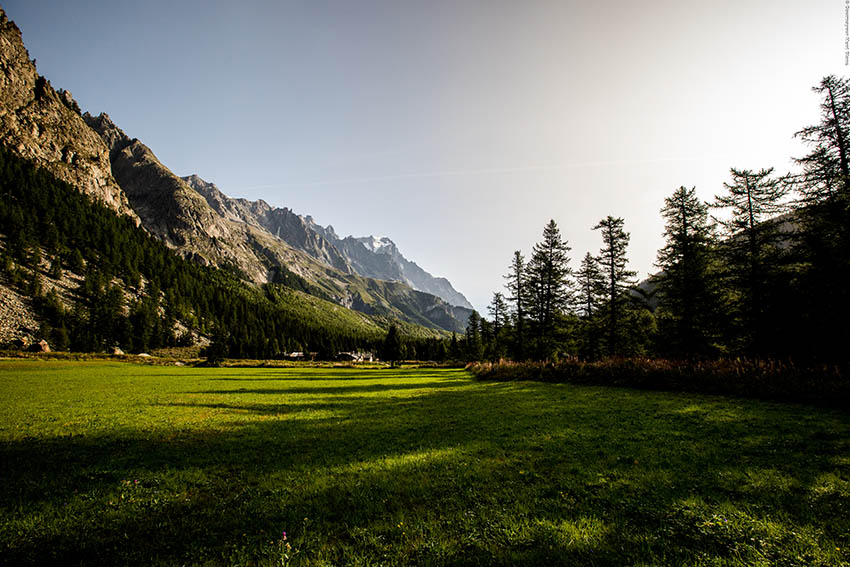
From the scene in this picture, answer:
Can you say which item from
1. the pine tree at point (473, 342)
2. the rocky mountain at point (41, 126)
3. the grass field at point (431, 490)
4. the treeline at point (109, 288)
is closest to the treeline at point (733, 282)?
the grass field at point (431, 490)

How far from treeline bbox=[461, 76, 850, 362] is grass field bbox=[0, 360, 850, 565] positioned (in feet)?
51.4

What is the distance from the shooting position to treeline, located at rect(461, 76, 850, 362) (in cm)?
2077

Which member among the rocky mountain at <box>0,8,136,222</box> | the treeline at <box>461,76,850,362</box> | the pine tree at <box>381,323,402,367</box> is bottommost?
the pine tree at <box>381,323,402,367</box>

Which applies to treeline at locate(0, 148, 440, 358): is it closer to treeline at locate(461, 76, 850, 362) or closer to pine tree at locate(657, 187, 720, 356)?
treeline at locate(461, 76, 850, 362)

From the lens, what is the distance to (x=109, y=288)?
101688 mm

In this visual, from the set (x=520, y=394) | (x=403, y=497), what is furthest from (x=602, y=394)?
(x=403, y=497)

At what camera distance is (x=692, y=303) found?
28.7m

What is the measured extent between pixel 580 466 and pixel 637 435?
3905 millimetres

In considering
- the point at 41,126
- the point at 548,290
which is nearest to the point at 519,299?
the point at 548,290

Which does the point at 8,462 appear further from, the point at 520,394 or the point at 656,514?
the point at 520,394

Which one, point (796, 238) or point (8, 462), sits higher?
point (796, 238)

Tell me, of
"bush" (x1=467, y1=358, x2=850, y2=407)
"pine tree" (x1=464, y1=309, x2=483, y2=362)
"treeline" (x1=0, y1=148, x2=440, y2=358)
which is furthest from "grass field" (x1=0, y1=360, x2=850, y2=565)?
"treeline" (x1=0, y1=148, x2=440, y2=358)

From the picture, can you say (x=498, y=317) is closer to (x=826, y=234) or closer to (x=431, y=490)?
(x=826, y=234)

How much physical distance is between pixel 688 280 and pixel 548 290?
14.7 m
